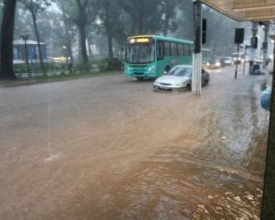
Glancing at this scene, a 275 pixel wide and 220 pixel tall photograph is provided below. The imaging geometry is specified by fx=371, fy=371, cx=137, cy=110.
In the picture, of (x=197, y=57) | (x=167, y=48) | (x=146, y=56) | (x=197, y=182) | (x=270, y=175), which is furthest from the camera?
(x=167, y=48)

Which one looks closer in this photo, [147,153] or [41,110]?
[147,153]

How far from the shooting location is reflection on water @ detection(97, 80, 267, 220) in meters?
5.13

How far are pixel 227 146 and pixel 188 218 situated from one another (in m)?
3.64

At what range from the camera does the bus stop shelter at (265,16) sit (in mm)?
2602

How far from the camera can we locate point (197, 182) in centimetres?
614

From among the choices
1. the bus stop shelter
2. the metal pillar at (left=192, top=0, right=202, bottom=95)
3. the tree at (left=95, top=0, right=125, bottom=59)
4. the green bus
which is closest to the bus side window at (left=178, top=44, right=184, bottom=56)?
the green bus

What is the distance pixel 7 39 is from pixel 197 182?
915 inches

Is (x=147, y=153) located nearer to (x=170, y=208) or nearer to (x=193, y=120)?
(x=170, y=208)

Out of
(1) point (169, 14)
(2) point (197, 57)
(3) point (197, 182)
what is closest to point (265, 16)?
(3) point (197, 182)

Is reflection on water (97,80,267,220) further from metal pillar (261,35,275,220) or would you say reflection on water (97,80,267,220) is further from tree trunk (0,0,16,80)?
tree trunk (0,0,16,80)

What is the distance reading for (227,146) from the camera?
325 inches

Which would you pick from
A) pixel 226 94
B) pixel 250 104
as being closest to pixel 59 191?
pixel 250 104

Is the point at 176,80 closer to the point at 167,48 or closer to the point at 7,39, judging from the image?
the point at 167,48

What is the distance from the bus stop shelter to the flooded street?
2.35 meters
